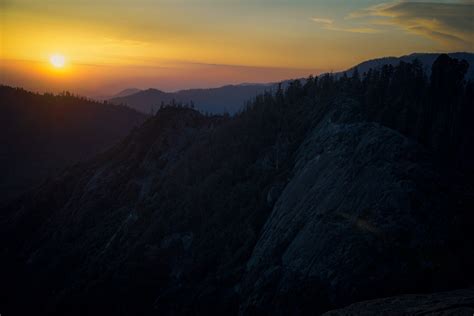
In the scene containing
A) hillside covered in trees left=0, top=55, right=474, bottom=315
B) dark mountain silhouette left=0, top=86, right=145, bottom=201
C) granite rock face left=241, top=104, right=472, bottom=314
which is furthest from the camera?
dark mountain silhouette left=0, top=86, right=145, bottom=201

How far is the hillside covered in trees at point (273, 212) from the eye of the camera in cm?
2303

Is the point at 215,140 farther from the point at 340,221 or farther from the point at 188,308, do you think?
the point at 340,221

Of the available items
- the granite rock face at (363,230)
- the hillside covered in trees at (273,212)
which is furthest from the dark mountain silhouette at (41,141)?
the granite rock face at (363,230)

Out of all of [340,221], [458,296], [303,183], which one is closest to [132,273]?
[303,183]

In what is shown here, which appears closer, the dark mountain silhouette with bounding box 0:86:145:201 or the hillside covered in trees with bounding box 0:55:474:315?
the hillside covered in trees with bounding box 0:55:474:315

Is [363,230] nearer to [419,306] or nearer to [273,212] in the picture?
[419,306]

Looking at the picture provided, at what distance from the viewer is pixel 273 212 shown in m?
34.5

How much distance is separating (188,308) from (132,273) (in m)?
11.1

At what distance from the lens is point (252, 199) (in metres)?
39.5

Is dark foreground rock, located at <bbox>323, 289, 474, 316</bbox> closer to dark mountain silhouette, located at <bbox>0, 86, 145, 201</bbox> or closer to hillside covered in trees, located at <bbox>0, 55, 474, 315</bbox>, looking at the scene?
hillside covered in trees, located at <bbox>0, 55, 474, 315</bbox>

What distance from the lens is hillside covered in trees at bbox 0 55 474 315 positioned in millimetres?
23031

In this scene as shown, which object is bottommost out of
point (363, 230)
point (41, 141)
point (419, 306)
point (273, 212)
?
point (41, 141)

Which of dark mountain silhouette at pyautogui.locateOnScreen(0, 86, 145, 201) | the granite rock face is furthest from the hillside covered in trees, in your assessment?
dark mountain silhouette at pyautogui.locateOnScreen(0, 86, 145, 201)

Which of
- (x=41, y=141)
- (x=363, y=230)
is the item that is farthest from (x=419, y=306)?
(x=41, y=141)
